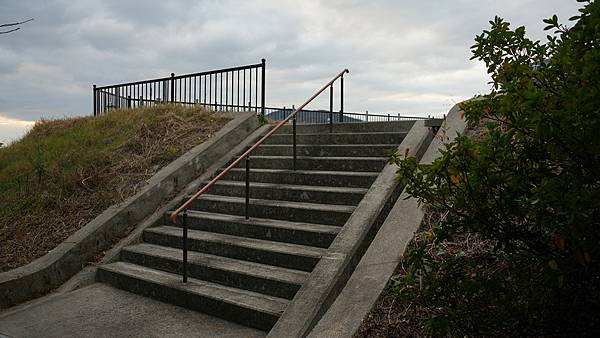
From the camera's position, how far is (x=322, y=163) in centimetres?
657

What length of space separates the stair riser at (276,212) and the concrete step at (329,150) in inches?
60.1

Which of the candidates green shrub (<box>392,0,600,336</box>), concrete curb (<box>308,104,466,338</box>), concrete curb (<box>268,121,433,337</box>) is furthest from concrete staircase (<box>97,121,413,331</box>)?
green shrub (<box>392,0,600,336</box>)

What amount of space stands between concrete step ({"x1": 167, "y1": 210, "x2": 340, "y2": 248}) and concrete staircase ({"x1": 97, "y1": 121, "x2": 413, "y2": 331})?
1 cm

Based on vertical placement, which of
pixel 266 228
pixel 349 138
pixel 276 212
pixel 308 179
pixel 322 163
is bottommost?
pixel 266 228

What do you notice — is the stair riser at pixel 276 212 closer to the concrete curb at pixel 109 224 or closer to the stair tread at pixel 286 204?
the stair tread at pixel 286 204

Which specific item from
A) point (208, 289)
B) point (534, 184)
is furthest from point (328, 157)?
point (534, 184)

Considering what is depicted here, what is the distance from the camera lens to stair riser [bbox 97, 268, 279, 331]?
4105 mm

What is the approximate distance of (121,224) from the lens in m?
6.25

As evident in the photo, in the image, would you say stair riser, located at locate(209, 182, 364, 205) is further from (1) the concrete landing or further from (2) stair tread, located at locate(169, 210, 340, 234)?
(1) the concrete landing

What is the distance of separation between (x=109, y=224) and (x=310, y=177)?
2723 millimetres

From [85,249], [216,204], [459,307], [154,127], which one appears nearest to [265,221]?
[216,204]

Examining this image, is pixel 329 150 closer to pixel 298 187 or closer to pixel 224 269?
pixel 298 187

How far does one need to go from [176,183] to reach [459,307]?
17.3ft

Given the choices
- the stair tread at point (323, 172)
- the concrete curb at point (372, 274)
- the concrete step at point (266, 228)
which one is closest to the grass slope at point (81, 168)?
the concrete step at point (266, 228)
